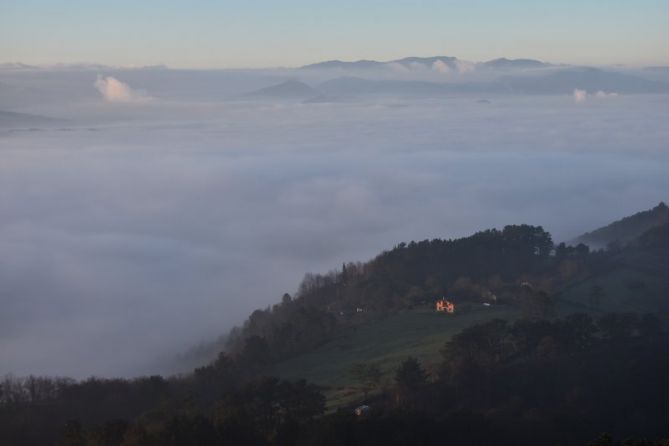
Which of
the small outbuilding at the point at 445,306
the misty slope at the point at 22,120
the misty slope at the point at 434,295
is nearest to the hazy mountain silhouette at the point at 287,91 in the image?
the misty slope at the point at 22,120

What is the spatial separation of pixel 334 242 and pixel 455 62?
465 ft

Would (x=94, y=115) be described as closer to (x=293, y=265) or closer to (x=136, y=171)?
(x=136, y=171)

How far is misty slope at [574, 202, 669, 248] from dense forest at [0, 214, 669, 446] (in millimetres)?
17524

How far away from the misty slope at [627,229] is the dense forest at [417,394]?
57.5 feet

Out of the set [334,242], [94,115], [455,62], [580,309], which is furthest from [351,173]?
[455,62]

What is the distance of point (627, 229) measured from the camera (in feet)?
178

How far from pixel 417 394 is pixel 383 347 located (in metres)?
6.54

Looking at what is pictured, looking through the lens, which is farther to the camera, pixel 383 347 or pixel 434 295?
pixel 434 295

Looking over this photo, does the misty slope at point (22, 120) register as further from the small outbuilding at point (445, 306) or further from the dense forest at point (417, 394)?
the small outbuilding at point (445, 306)

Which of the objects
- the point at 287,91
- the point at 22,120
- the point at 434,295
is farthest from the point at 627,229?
the point at 287,91

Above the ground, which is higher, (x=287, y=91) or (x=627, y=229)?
(x=287, y=91)

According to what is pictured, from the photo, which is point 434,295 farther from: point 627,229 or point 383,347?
point 627,229

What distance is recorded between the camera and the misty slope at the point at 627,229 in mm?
51938

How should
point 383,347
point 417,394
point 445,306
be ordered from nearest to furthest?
point 417,394 < point 383,347 < point 445,306
